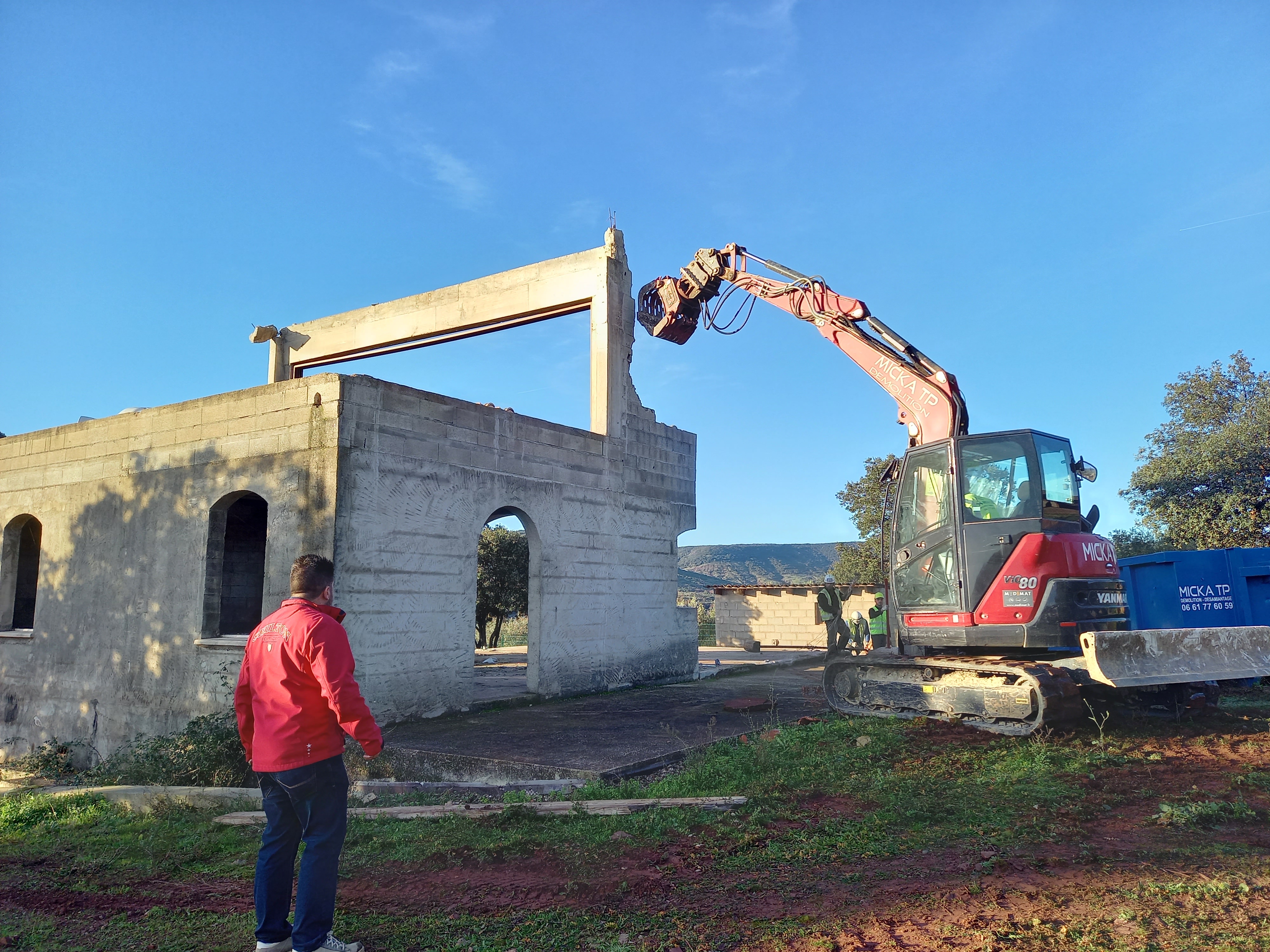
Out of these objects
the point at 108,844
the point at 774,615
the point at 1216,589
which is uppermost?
A: the point at 1216,589

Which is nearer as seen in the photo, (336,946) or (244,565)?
(336,946)

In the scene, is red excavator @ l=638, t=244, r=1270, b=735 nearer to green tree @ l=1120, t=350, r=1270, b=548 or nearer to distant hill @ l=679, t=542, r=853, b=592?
green tree @ l=1120, t=350, r=1270, b=548

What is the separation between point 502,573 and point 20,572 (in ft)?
41.2

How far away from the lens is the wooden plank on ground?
561 cm

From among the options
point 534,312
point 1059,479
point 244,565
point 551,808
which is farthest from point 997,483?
point 244,565

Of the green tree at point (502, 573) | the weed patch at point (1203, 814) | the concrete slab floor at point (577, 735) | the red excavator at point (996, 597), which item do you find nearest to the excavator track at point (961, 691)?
the red excavator at point (996, 597)

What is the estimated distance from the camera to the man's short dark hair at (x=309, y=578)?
12.8 ft

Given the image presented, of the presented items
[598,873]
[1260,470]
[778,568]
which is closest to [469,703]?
[598,873]

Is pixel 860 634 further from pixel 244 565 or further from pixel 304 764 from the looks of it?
pixel 304 764

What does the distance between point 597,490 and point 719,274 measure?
146 inches

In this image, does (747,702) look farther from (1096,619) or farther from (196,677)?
(196,677)

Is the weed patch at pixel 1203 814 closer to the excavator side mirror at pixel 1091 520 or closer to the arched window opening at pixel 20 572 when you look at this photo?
the excavator side mirror at pixel 1091 520

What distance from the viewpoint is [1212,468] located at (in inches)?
876

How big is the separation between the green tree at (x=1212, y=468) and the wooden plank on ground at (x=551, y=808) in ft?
71.7
